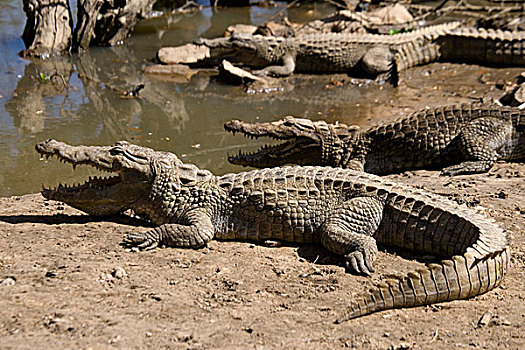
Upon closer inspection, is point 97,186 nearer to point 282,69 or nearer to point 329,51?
point 282,69

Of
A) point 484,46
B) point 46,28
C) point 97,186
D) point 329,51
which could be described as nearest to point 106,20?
point 46,28

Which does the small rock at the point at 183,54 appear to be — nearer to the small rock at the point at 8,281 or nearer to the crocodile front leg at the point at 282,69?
the crocodile front leg at the point at 282,69

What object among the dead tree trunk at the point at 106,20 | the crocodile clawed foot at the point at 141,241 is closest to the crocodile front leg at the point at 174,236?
the crocodile clawed foot at the point at 141,241

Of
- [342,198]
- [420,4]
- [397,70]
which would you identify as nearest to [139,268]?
[342,198]

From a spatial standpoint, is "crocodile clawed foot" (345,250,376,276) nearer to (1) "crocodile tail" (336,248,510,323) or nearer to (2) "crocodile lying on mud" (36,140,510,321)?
(2) "crocodile lying on mud" (36,140,510,321)

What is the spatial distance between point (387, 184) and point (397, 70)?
562cm

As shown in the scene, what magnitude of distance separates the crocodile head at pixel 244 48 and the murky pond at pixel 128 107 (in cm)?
93

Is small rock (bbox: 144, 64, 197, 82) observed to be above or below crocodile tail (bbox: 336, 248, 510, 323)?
below

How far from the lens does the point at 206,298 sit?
3650mm

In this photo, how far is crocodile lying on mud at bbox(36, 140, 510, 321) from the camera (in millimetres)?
4293

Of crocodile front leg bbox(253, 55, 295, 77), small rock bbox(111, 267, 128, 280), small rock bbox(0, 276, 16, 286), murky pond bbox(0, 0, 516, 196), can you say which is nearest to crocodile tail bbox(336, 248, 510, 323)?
small rock bbox(111, 267, 128, 280)

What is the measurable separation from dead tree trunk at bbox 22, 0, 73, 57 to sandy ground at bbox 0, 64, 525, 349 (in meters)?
7.29

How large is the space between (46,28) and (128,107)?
399 cm

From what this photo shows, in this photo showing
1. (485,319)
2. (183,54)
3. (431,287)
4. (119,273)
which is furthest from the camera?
(183,54)
